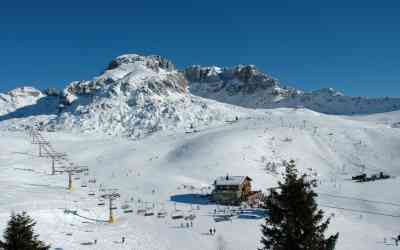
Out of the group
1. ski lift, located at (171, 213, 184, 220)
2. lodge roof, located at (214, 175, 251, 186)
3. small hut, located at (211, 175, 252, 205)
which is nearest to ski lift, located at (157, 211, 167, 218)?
ski lift, located at (171, 213, 184, 220)

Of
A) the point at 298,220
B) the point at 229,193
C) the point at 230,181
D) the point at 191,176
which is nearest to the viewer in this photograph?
the point at 298,220

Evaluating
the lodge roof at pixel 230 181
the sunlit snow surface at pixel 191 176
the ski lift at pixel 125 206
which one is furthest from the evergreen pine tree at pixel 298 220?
the lodge roof at pixel 230 181

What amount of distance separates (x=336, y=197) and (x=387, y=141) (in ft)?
135

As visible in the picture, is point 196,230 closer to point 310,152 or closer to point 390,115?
point 310,152

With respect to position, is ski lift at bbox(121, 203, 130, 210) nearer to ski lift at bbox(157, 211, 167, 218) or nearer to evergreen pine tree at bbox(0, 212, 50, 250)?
ski lift at bbox(157, 211, 167, 218)

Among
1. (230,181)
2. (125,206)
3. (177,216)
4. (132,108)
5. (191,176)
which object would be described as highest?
(132,108)

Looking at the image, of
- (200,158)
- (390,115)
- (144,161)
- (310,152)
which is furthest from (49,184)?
(390,115)

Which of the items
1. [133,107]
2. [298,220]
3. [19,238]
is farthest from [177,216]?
[133,107]

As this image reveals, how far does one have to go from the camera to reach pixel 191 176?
2569 inches

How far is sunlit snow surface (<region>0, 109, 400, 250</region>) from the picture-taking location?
1385 inches

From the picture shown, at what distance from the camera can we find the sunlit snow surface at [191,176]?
115ft

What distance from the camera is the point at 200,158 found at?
74875 mm

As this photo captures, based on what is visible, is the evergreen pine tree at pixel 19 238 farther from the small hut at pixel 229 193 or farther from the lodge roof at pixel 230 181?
the lodge roof at pixel 230 181

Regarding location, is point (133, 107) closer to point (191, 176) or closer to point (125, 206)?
point (191, 176)
